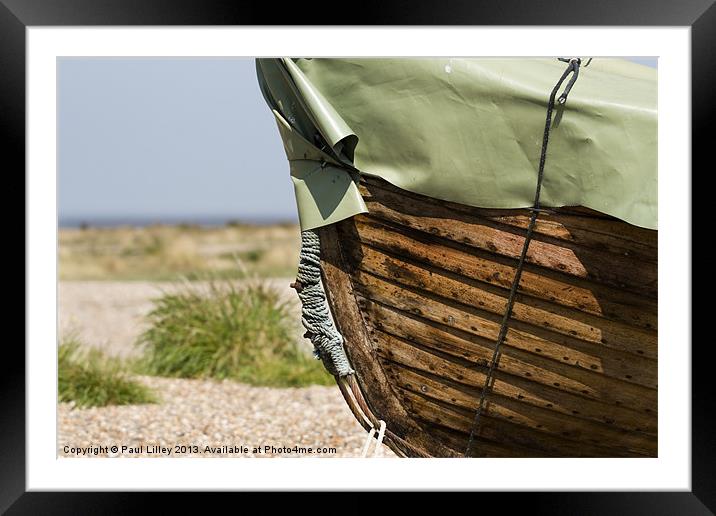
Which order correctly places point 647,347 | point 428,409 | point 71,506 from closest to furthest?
point 71,506, point 647,347, point 428,409

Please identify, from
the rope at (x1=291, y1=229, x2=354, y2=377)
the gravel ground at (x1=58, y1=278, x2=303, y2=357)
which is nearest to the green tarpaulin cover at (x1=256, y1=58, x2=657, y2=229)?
the rope at (x1=291, y1=229, x2=354, y2=377)

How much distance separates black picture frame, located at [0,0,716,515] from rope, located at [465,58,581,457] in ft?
0.62

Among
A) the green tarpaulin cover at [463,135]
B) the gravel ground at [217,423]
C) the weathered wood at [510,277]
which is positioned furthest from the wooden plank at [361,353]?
the gravel ground at [217,423]

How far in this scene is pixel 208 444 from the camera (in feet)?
15.0

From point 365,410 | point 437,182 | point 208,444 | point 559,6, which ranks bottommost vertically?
point 208,444

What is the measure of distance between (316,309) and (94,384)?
3095 millimetres

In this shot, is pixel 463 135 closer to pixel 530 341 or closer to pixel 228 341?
pixel 530 341

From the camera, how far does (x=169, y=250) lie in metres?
16.7

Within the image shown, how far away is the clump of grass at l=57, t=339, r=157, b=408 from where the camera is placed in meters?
5.10

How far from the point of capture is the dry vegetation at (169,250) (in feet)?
46.8
